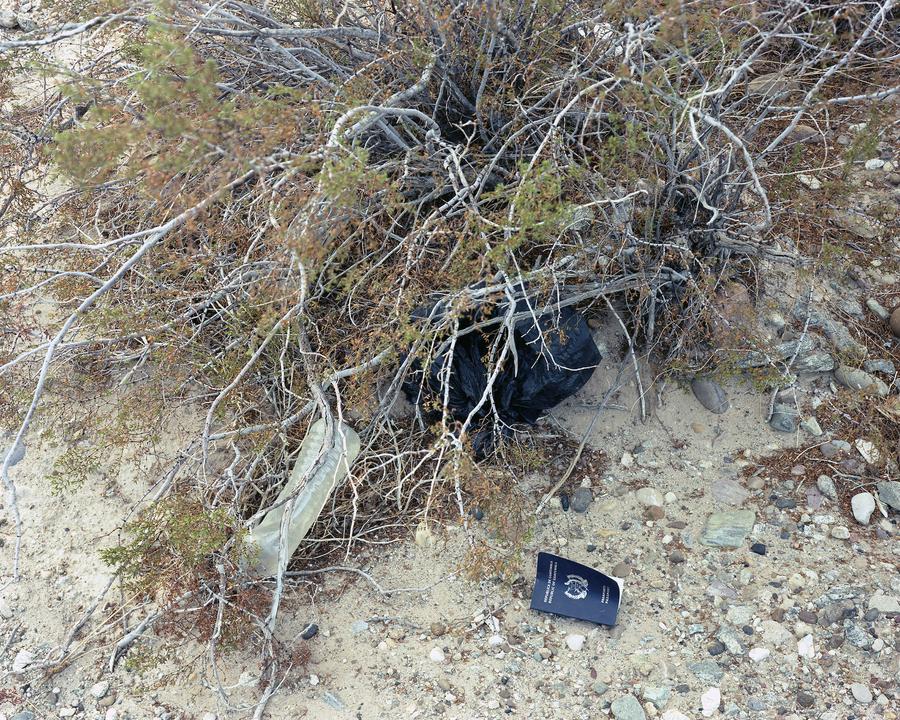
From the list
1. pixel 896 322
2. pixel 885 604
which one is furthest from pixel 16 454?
pixel 896 322

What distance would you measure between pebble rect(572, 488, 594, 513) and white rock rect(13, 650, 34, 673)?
1.71 meters

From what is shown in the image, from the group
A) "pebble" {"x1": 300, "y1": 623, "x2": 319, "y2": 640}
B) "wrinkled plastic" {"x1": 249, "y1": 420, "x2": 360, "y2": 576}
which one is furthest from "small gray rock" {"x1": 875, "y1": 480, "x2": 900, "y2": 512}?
"pebble" {"x1": 300, "y1": 623, "x2": 319, "y2": 640}

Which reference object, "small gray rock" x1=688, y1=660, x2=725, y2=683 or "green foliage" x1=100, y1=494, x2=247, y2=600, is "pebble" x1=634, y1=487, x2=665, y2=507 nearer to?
"small gray rock" x1=688, y1=660, x2=725, y2=683

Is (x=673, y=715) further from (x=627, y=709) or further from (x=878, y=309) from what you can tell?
(x=878, y=309)

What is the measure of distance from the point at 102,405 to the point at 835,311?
8.80 ft

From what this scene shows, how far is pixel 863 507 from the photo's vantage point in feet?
7.55

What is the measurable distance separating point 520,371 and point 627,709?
102 cm

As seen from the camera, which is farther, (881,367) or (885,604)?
(881,367)

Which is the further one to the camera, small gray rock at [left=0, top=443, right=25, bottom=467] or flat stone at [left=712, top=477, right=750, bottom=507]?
small gray rock at [left=0, top=443, right=25, bottom=467]

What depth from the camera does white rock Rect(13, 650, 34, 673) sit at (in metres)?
2.21

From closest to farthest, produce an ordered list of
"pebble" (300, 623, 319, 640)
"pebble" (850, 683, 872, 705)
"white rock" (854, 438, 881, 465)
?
"pebble" (850, 683, 872, 705) < "pebble" (300, 623, 319, 640) < "white rock" (854, 438, 881, 465)

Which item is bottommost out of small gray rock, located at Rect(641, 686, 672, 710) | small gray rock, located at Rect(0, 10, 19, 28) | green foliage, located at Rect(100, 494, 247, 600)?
small gray rock, located at Rect(641, 686, 672, 710)

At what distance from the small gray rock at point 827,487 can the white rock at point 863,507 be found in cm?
6

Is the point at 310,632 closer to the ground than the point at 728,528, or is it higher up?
higher up
